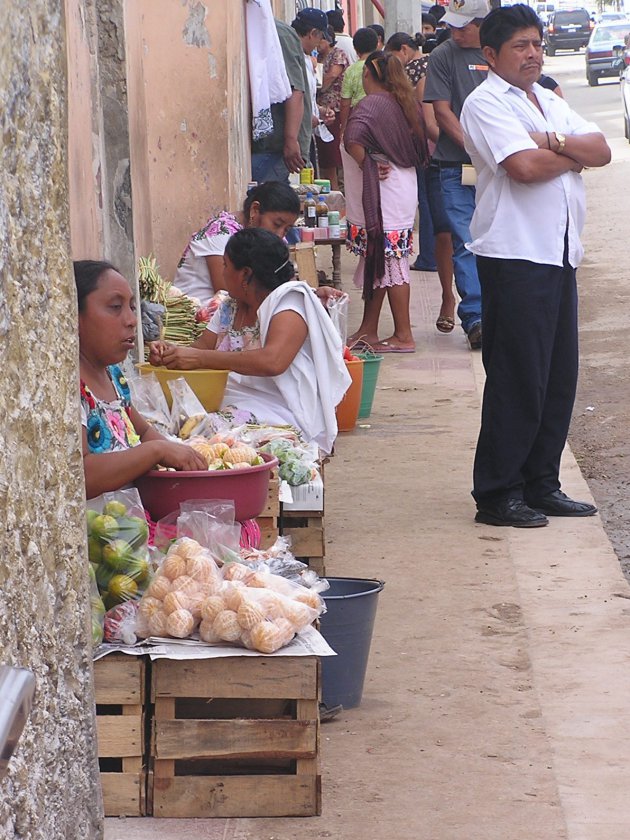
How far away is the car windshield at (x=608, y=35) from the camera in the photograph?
1502 inches

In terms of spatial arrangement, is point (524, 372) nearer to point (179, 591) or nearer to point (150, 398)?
point (150, 398)

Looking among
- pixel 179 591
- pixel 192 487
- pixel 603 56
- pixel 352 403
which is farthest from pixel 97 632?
pixel 603 56

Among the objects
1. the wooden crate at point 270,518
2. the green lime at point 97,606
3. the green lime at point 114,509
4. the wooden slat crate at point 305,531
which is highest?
the green lime at point 114,509

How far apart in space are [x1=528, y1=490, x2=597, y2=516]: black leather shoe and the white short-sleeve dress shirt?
1.02 meters

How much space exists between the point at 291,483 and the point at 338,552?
0.88 meters

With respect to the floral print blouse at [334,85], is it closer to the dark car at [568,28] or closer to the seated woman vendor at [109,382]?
the seated woman vendor at [109,382]

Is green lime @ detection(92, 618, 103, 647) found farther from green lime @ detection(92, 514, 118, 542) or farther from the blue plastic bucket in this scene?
the blue plastic bucket

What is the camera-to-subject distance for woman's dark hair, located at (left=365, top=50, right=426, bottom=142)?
8.82m

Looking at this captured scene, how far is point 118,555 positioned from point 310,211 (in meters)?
6.79

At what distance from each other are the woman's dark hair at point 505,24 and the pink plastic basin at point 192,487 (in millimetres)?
2329

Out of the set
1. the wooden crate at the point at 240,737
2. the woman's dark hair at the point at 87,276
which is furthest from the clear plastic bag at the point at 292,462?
the wooden crate at the point at 240,737

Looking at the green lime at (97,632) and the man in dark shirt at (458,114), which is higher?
the man in dark shirt at (458,114)

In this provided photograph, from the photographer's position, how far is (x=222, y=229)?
22.0 ft

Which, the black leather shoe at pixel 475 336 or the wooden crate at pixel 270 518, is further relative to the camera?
the black leather shoe at pixel 475 336
